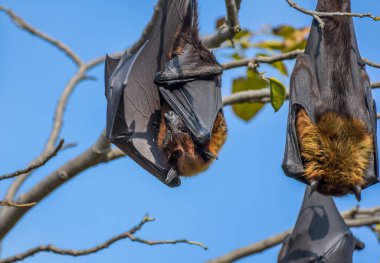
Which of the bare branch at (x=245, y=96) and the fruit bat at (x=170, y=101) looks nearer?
the fruit bat at (x=170, y=101)

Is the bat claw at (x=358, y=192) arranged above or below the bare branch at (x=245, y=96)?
below

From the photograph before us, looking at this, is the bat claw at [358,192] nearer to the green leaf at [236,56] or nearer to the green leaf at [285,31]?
the green leaf at [236,56]

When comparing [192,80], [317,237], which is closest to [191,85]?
[192,80]

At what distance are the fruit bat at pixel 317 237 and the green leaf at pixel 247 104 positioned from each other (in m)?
1.15

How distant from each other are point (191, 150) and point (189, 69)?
83 cm

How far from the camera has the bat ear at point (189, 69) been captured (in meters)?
7.91

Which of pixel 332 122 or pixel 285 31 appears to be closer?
pixel 332 122

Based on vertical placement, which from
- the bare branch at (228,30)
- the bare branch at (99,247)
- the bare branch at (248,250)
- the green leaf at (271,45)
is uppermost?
the bare branch at (228,30)

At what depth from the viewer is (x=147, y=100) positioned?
26.7ft

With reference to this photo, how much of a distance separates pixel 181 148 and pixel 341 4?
1.99 m

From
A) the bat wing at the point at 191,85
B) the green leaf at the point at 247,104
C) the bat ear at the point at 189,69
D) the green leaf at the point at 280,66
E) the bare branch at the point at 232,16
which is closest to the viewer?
the bare branch at the point at 232,16

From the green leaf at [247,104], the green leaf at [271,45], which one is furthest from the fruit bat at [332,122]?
the green leaf at [247,104]

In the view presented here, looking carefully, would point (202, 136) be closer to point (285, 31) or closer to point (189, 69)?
point (189, 69)

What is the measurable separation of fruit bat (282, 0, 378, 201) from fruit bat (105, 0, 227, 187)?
0.79 meters
